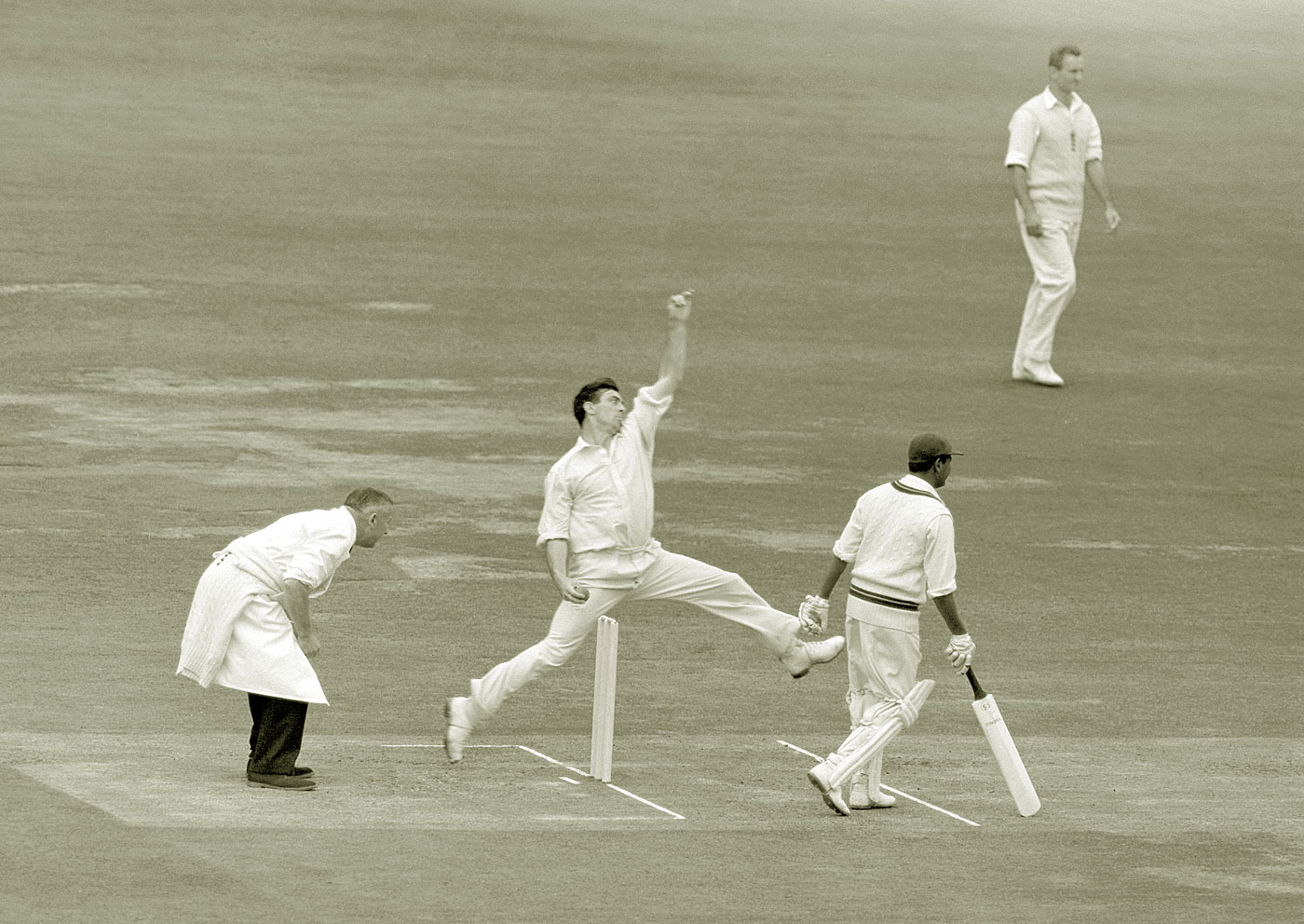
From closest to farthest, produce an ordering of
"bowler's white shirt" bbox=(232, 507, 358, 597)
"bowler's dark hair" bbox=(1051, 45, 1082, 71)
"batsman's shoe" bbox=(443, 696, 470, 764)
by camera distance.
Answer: "bowler's white shirt" bbox=(232, 507, 358, 597) < "batsman's shoe" bbox=(443, 696, 470, 764) < "bowler's dark hair" bbox=(1051, 45, 1082, 71)

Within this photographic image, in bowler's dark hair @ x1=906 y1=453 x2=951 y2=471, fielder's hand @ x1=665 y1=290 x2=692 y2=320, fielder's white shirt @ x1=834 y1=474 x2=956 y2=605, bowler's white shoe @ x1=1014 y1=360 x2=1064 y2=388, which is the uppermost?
fielder's hand @ x1=665 y1=290 x2=692 y2=320

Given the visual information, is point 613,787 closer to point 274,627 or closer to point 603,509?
point 603,509

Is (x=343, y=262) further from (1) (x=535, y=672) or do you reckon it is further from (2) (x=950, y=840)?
(2) (x=950, y=840)

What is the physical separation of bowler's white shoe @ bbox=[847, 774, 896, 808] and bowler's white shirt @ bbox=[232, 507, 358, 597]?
2679 mm

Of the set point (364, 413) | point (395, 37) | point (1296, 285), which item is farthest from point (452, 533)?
point (395, 37)

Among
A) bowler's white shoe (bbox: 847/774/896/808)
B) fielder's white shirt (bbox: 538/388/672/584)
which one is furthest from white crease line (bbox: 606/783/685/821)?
fielder's white shirt (bbox: 538/388/672/584)

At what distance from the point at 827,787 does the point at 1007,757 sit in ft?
2.94

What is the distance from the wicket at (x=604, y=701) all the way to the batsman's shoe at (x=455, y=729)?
2.23 feet

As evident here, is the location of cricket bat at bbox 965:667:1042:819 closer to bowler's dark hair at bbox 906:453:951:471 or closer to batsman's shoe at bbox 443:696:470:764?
bowler's dark hair at bbox 906:453:951:471

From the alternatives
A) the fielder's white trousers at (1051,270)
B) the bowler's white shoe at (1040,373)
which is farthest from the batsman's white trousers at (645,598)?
the bowler's white shoe at (1040,373)

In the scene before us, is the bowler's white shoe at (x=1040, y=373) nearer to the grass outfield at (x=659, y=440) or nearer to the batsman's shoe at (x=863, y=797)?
the grass outfield at (x=659, y=440)

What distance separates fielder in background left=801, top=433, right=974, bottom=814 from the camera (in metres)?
11.4

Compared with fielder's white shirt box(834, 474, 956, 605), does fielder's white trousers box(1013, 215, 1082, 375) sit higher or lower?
higher

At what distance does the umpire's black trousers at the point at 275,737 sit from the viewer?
11.5 metres
